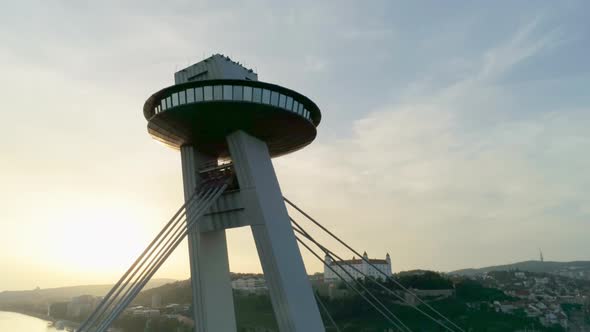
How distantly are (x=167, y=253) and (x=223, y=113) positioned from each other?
5.27m

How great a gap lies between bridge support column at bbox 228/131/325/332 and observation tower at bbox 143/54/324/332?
32mm

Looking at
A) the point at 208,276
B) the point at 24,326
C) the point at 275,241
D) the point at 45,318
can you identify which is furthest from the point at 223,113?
the point at 45,318

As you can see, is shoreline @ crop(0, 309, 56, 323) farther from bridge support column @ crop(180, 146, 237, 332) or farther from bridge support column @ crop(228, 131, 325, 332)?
bridge support column @ crop(228, 131, 325, 332)

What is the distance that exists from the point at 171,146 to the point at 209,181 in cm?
371

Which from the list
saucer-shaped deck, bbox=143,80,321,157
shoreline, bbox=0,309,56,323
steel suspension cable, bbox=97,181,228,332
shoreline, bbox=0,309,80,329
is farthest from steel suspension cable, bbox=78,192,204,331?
shoreline, bbox=0,309,56,323

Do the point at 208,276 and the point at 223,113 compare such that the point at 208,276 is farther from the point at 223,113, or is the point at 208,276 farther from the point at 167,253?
the point at 223,113

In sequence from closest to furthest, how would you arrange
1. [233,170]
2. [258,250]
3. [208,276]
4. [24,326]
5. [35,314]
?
[258,250] → [208,276] → [233,170] → [24,326] → [35,314]

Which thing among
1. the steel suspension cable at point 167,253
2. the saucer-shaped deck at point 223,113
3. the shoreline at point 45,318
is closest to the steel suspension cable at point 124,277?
the steel suspension cable at point 167,253

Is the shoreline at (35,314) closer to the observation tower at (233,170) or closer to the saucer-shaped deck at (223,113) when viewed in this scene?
the observation tower at (233,170)

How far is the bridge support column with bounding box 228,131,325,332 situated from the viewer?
13992 millimetres

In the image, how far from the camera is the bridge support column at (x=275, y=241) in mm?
13992

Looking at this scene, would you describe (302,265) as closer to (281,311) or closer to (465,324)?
(281,311)

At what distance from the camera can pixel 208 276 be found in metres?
16.0

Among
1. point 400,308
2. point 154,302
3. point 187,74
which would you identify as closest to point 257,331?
point 400,308
